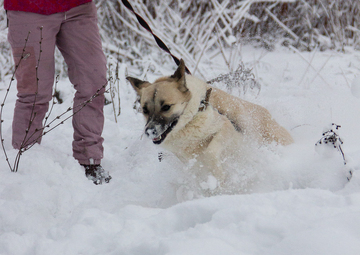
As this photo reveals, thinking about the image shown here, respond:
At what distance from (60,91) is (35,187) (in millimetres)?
3137

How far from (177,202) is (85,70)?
136 cm

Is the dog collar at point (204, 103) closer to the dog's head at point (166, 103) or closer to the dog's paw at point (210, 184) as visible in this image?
the dog's head at point (166, 103)

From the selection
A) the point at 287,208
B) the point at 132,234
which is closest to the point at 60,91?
the point at 132,234

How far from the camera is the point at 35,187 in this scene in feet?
6.61

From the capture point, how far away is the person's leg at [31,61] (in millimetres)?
2334

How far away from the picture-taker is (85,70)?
2.57 metres

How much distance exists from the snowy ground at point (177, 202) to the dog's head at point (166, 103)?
525 millimetres

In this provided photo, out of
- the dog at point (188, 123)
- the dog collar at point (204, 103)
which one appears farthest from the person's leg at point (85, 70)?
the dog collar at point (204, 103)

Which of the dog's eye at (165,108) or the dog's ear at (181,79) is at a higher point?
the dog's ear at (181,79)

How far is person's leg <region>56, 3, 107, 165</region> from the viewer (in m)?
2.54

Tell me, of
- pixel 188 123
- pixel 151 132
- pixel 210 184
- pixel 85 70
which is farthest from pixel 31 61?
pixel 210 184

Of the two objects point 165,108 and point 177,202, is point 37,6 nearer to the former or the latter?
point 165,108

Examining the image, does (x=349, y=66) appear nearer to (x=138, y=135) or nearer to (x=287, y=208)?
(x=138, y=135)

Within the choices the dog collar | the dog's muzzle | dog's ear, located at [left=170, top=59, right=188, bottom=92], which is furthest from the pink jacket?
the dog collar
